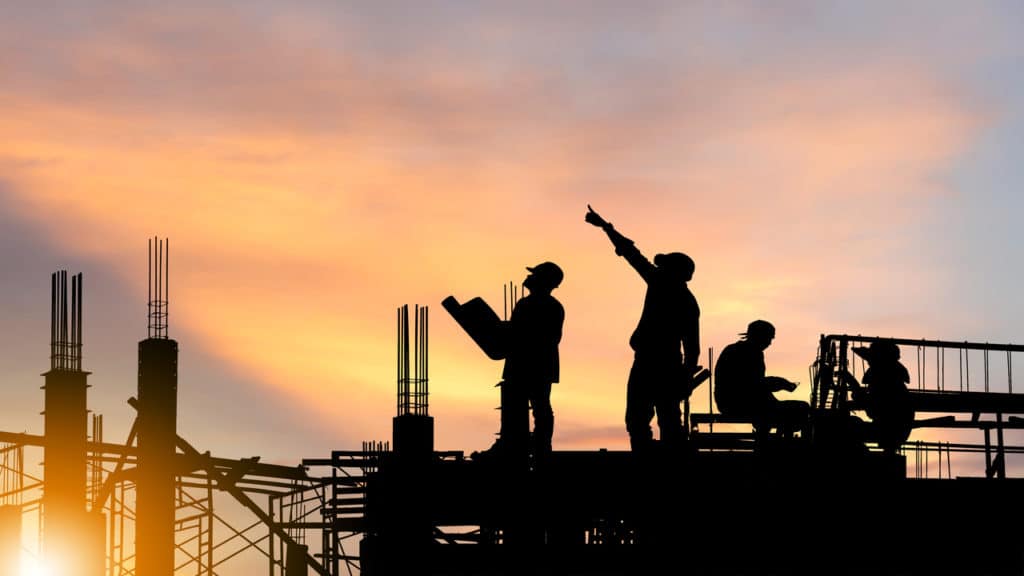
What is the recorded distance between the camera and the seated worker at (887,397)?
58.9ft

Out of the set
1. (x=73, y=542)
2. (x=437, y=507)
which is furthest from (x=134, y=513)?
(x=437, y=507)

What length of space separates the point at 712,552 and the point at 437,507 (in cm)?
304

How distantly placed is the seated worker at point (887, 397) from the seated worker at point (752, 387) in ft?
2.69

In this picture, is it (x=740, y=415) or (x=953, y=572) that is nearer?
(x=953, y=572)

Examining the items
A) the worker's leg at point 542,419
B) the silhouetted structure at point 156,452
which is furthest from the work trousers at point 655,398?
the silhouetted structure at point 156,452

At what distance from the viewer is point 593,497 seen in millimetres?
16609

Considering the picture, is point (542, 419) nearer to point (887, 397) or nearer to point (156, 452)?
point (887, 397)

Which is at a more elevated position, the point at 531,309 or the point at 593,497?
the point at 531,309

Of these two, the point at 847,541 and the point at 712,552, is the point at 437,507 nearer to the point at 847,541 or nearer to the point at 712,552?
the point at 712,552

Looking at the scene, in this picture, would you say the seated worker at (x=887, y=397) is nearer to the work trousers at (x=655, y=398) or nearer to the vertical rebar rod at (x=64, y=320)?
the work trousers at (x=655, y=398)

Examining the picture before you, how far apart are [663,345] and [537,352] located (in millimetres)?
1346

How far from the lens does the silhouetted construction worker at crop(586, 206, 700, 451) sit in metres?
16.1

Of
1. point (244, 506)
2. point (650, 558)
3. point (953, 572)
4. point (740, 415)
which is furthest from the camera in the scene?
point (244, 506)

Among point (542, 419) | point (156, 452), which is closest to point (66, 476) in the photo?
point (156, 452)
